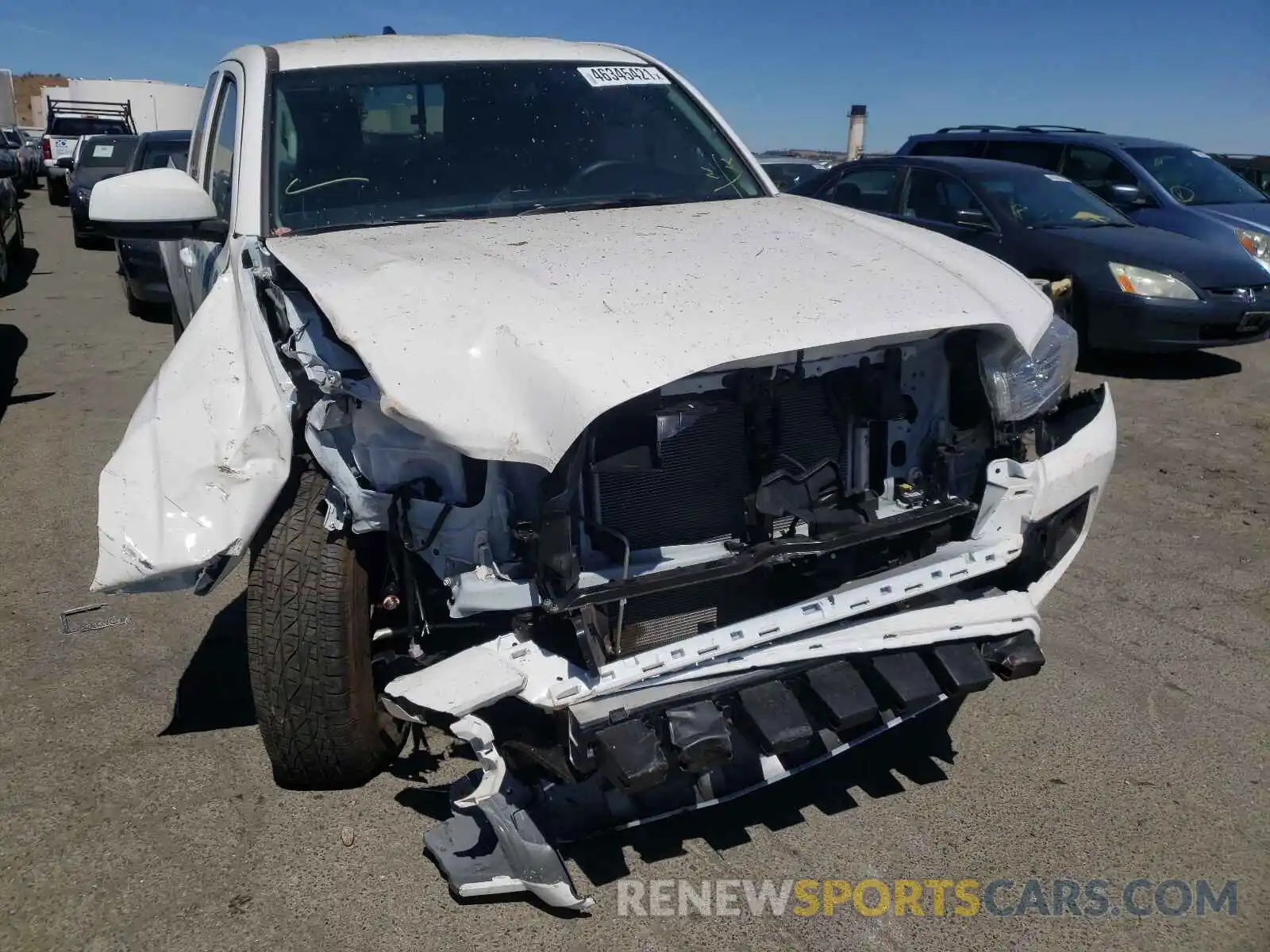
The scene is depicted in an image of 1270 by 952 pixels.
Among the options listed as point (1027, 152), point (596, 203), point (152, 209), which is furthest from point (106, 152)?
point (596, 203)

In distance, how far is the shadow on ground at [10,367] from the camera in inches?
277

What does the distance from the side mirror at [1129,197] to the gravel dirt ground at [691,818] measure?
520 cm

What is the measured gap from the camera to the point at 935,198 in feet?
27.4

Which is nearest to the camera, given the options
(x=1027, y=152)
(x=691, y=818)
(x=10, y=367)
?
(x=691, y=818)

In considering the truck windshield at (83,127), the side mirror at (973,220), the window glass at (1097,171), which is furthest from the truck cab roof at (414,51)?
the truck windshield at (83,127)

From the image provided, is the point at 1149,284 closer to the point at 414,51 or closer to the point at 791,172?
the point at 791,172

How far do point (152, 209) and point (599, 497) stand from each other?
1.88m

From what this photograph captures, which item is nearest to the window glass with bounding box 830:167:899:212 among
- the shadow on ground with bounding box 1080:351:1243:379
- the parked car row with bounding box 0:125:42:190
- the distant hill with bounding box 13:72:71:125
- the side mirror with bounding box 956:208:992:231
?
the side mirror with bounding box 956:208:992:231

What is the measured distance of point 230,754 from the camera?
3135mm

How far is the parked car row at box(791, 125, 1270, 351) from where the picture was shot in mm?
7461

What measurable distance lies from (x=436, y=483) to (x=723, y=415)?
0.73 metres

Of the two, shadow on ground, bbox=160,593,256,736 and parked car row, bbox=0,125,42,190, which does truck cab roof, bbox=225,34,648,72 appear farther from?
parked car row, bbox=0,125,42,190

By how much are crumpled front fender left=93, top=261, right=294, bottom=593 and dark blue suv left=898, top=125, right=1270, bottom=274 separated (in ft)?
26.1

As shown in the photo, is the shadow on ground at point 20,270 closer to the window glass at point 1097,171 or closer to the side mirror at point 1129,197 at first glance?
the window glass at point 1097,171
